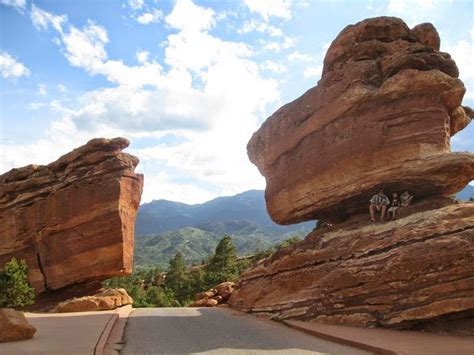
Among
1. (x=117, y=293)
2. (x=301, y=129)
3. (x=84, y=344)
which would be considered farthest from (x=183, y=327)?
(x=117, y=293)

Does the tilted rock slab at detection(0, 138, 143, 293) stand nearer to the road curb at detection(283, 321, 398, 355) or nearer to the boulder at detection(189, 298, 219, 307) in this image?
the boulder at detection(189, 298, 219, 307)

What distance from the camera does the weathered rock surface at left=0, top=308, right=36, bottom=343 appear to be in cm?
1195

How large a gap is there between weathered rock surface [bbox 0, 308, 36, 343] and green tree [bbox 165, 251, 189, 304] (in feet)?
157

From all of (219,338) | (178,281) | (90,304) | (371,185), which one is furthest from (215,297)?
(178,281)

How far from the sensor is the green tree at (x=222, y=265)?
2266 inches

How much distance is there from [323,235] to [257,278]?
189 inches

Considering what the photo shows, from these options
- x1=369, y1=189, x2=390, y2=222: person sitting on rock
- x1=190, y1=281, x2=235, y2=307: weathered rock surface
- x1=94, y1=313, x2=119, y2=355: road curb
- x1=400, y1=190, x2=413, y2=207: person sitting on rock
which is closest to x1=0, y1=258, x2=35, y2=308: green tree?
x1=190, y1=281, x2=235, y2=307: weathered rock surface

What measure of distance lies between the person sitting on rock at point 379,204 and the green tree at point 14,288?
24.1m

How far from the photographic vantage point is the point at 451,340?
1327cm

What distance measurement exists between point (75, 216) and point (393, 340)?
25.6m

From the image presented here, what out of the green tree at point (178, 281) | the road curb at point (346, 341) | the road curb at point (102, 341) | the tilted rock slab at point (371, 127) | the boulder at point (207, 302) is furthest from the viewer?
the green tree at point (178, 281)

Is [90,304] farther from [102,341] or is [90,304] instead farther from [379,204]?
[379,204]

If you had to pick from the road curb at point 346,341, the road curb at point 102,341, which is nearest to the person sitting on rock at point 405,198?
the road curb at point 346,341

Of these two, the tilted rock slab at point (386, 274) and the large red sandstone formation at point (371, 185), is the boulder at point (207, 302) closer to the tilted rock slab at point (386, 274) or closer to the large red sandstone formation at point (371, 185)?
the large red sandstone formation at point (371, 185)
